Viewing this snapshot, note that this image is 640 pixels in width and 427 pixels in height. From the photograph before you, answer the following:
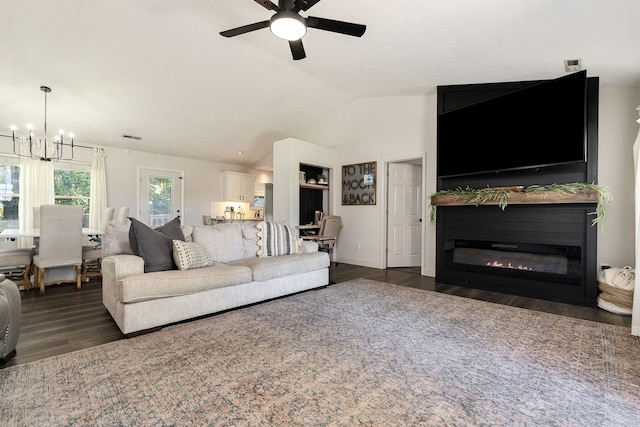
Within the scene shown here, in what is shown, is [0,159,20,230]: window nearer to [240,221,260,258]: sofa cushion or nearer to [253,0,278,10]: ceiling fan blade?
[240,221,260,258]: sofa cushion

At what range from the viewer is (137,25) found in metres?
3.42

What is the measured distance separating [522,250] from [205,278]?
12.7 feet

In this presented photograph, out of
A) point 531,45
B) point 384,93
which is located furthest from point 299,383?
point 384,93

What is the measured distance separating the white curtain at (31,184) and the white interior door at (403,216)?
264 inches

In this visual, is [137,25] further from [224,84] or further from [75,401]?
[75,401]

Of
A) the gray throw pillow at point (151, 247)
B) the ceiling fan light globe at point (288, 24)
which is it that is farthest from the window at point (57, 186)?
the ceiling fan light globe at point (288, 24)

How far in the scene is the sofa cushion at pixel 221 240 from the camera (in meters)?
3.46

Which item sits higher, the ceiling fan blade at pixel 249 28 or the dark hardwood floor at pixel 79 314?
the ceiling fan blade at pixel 249 28

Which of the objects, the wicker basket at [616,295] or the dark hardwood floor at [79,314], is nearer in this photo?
the dark hardwood floor at [79,314]

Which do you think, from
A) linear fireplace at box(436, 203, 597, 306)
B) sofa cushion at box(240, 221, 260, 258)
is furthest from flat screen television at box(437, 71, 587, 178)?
sofa cushion at box(240, 221, 260, 258)

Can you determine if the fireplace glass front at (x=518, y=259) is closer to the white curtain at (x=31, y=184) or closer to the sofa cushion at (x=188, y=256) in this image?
the sofa cushion at (x=188, y=256)

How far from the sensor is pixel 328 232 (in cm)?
568

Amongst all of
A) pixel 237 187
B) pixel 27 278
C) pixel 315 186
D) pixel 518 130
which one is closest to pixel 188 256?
pixel 27 278

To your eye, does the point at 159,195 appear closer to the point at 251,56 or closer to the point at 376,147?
the point at 251,56
